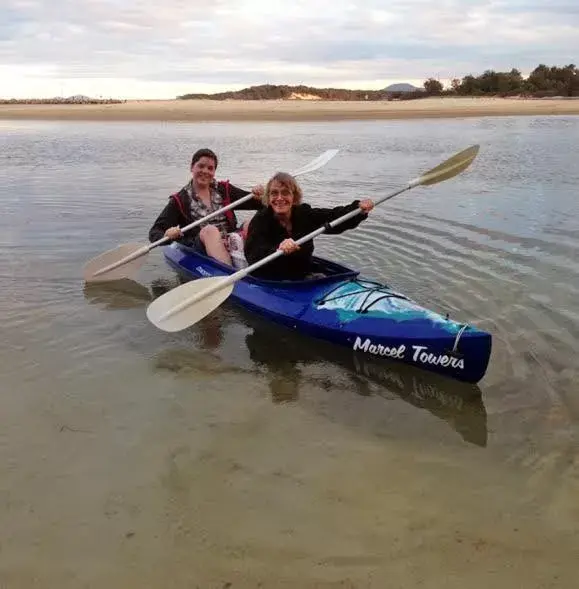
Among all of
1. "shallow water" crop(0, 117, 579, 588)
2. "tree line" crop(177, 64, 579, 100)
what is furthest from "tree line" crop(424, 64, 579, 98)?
"shallow water" crop(0, 117, 579, 588)

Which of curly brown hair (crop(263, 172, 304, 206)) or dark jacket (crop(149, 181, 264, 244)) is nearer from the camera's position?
curly brown hair (crop(263, 172, 304, 206))

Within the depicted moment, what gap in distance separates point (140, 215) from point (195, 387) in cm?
635

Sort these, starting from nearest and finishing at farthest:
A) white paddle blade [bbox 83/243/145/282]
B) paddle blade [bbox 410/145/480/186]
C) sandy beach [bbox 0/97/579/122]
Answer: paddle blade [bbox 410/145/480/186] < white paddle blade [bbox 83/243/145/282] < sandy beach [bbox 0/97/579/122]

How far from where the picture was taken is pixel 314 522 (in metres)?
3.18

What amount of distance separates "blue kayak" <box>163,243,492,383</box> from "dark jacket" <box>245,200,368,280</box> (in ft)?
0.61

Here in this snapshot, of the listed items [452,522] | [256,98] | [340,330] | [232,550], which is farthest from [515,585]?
[256,98]

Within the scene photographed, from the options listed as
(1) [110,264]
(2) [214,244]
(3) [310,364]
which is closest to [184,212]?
(2) [214,244]

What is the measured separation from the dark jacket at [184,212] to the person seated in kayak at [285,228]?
1.74 meters

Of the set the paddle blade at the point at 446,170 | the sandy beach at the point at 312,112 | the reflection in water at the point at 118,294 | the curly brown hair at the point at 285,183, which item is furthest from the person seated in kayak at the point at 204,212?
the sandy beach at the point at 312,112

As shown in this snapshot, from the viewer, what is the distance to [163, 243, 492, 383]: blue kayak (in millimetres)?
4418

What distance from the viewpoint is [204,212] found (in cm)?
773

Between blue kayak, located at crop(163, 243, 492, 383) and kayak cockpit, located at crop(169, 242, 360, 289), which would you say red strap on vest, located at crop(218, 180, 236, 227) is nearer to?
kayak cockpit, located at crop(169, 242, 360, 289)

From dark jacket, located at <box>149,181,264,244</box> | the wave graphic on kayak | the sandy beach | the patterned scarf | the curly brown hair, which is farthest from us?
the sandy beach

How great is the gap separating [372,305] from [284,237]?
4.17 feet
